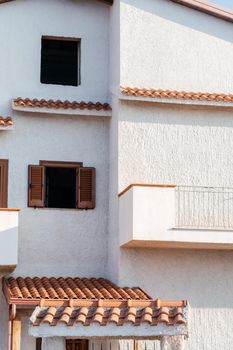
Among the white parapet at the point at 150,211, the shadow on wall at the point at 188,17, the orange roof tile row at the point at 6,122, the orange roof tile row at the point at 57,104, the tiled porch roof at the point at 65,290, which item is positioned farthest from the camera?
the shadow on wall at the point at 188,17

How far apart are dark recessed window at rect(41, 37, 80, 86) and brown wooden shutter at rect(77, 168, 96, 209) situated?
8.41 feet

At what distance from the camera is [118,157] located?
23422 millimetres

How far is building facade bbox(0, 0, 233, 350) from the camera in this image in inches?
889

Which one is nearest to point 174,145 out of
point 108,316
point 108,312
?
point 108,312

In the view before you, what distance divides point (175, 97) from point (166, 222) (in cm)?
329

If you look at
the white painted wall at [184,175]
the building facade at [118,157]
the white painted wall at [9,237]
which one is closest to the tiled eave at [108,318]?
the building facade at [118,157]

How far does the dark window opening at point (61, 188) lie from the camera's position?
24.7m

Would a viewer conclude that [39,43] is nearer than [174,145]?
No

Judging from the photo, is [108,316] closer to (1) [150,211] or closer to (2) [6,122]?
(1) [150,211]

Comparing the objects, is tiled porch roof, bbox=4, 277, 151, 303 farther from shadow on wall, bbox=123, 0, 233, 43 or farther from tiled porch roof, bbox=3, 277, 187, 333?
shadow on wall, bbox=123, 0, 233, 43

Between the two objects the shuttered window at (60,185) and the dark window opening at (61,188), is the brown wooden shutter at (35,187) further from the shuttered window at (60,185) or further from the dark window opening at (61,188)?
the dark window opening at (61,188)

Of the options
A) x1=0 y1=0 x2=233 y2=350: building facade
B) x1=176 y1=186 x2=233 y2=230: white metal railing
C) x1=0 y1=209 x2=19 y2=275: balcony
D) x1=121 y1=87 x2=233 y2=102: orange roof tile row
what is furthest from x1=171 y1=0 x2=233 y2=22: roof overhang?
x1=0 y1=209 x2=19 y2=275: balcony

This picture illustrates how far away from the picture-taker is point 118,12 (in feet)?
80.0

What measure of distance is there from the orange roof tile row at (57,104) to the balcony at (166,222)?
256cm
